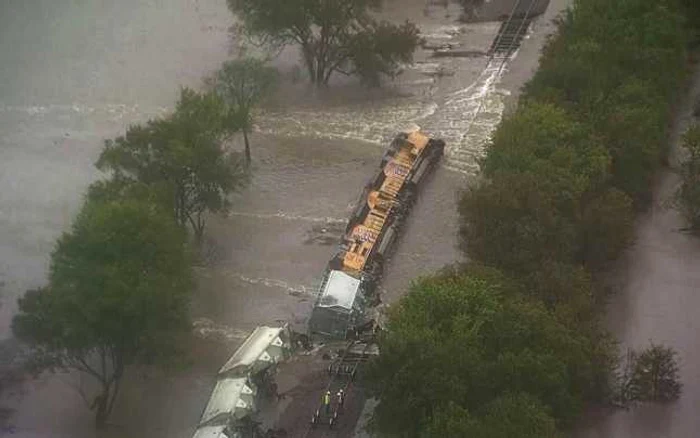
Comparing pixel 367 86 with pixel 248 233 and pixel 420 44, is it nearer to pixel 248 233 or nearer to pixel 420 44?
pixel 420 44

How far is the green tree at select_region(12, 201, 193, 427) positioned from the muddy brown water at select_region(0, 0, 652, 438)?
211 centimetres

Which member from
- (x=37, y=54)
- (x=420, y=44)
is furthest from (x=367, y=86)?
(x=37, y=54)

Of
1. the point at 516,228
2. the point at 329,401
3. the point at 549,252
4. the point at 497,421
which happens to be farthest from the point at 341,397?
the point at 549,252

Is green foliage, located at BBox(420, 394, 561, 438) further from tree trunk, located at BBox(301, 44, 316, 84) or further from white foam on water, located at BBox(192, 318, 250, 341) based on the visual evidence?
tree trunk, located at BBox(301, 44, 316, 84)

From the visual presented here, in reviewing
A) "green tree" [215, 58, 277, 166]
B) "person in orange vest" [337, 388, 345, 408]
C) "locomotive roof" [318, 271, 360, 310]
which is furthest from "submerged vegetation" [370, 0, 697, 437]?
"green tree" [215, 58, 277, 166]

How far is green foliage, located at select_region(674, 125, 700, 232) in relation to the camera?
34.0 meters

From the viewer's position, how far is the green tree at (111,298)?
25.1m

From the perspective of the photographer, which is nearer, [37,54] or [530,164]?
[530,164]

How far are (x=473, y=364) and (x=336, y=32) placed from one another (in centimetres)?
2090

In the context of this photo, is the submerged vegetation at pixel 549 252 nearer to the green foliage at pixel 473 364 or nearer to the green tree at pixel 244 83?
the green foliage at pixel 473 364

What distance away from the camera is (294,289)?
31703 mm

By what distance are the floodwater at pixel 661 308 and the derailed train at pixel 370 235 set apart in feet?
22.8

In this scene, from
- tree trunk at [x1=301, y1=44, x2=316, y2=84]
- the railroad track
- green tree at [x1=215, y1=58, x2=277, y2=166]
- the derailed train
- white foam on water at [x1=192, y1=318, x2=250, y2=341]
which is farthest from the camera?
the railroad track

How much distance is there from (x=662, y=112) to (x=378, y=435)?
57.2 ft
